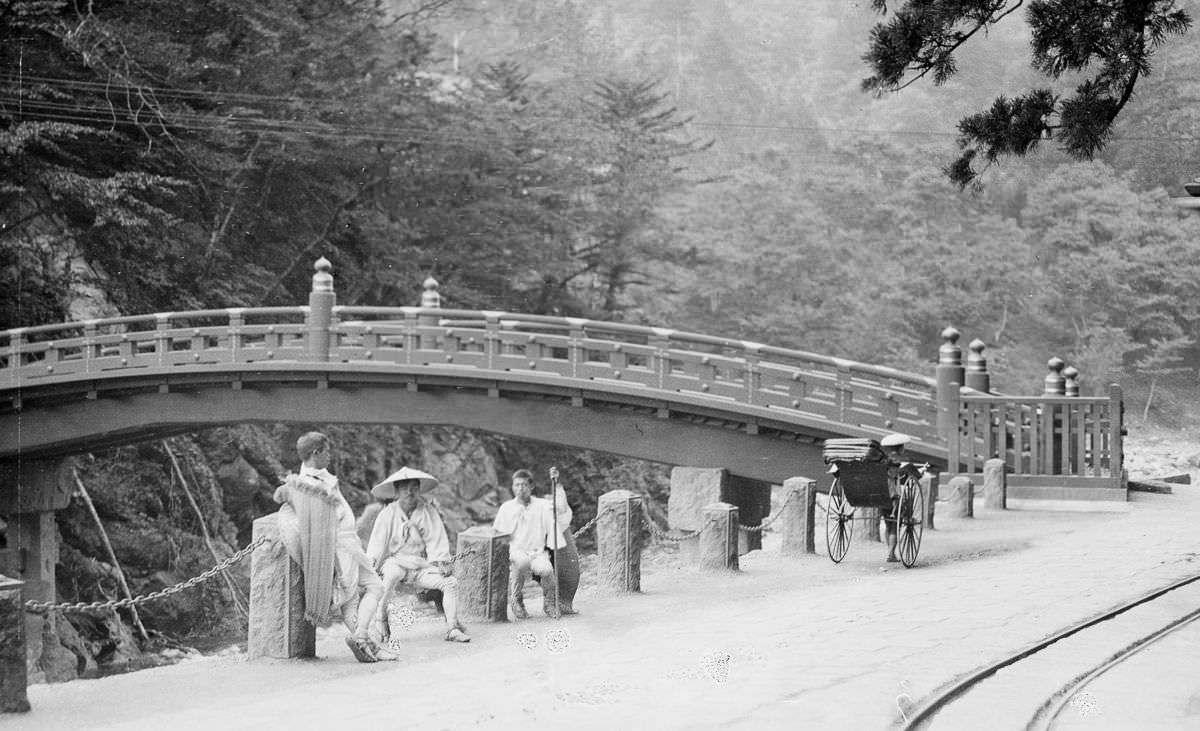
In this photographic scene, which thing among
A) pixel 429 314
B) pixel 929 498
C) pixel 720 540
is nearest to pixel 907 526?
pixel 720 540

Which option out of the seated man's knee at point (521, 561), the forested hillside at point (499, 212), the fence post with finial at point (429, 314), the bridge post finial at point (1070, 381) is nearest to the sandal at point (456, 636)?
the seated man's knee at point (521, 561)

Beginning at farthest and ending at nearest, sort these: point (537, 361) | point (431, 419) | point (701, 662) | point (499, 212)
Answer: point (499, 212)
point (431, 419)
point (537, 361)
point (701, 662)

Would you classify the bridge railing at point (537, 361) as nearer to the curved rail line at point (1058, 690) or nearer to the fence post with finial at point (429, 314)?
the fence post with finial at point (429, 314)

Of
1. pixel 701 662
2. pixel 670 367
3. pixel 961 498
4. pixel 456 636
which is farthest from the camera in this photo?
pixel 670 367

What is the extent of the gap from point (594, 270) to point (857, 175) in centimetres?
889

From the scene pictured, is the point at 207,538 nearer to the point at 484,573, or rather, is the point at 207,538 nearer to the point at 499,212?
the point at 499,212

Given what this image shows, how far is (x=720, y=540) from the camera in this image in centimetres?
1352

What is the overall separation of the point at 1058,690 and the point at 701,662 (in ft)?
6.63

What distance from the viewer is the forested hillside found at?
94.6ft

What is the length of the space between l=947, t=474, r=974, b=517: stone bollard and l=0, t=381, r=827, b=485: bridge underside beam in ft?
10.1

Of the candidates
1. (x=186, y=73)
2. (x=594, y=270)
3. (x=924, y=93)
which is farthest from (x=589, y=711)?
(x=924, y=93)

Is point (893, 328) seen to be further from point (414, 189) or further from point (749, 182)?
point (414, 189)

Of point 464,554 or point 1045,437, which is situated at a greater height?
point 1045,437

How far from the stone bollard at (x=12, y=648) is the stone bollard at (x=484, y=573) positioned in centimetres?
360
